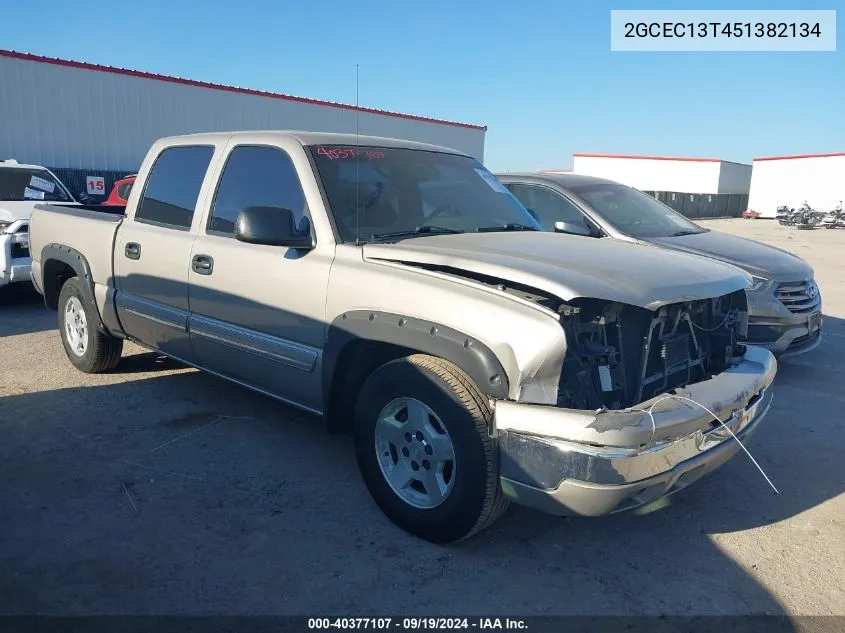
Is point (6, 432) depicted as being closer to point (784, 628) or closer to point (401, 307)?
point (401, 307)

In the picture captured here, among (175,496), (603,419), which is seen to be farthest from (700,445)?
(175,496)

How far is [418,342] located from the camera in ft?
9.94

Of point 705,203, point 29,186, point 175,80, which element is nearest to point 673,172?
point 705,203

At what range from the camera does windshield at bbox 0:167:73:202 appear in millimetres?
9215

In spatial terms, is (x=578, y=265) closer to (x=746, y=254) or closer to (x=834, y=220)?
(x=746, y=254)

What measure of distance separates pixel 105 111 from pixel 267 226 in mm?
17744

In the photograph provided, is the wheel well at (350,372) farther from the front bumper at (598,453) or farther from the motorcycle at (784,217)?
the motorcycle at (784,217)

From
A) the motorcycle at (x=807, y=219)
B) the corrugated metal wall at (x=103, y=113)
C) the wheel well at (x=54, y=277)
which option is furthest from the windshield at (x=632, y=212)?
the motorcycle at (x=807, y=219)

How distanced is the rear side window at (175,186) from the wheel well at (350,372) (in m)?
1.68

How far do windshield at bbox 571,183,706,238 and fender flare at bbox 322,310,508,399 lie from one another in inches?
157

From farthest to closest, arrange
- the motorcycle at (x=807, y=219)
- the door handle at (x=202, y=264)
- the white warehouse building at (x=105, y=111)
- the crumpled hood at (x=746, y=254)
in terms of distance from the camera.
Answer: the motorcycle at (x=807, y=219) → the white warehouse building at (x=105, y=111) → the crumpled hood at (x=746, y=254) → the door handle at (x=202, y=264)

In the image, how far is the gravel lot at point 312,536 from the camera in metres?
2.81

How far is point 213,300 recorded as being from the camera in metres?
4.18

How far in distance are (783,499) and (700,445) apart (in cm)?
127
